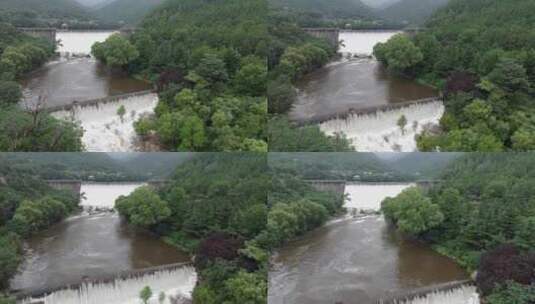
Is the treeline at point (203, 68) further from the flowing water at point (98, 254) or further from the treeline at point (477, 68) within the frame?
the treeline at point (477, 68)

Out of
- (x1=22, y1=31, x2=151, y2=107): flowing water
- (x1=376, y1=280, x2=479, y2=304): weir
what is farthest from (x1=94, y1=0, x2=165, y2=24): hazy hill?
(x1=376, y1=280, x2=479, y2=304): weir

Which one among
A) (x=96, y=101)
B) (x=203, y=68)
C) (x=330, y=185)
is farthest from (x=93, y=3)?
(x=330, y=185)

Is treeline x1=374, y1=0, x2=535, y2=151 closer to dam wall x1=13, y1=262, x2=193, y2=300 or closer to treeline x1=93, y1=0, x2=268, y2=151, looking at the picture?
treeline x1=93, y1=0, x2=268, y2=151

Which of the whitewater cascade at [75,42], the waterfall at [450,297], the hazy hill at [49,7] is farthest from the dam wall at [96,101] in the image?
the waterfall at [450,297]

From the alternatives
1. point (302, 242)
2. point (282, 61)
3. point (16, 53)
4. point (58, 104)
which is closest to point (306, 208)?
point (302, 242)

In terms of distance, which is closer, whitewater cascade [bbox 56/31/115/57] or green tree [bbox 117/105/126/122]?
green tree [bbox 117/105/126/122]

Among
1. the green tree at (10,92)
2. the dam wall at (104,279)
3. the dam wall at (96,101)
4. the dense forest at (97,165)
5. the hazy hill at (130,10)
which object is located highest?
the hazy hill at (130,10)
